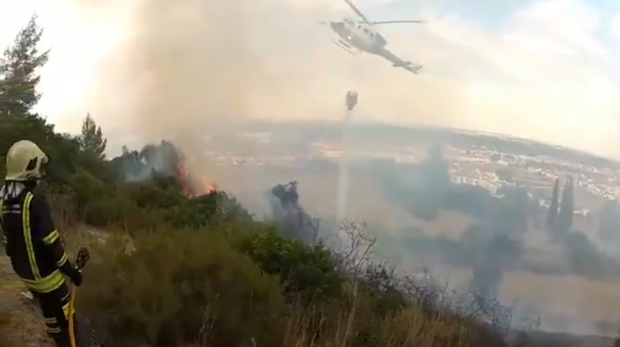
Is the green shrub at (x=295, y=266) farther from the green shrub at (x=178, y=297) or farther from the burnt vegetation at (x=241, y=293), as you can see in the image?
the green shrub at (x=178, y=297)

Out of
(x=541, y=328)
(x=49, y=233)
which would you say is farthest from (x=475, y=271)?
(x=49, y=233)

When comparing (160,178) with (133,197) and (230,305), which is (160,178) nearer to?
(133,197)

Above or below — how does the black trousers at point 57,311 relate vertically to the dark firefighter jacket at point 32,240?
below

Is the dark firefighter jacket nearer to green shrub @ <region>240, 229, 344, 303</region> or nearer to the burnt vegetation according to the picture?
the burnt vegetation

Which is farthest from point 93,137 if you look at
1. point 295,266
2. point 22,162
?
point 22,162

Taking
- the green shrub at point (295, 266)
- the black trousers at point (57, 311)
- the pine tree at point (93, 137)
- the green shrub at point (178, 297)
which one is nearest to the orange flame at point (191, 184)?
the pine tree at point (93, 137)

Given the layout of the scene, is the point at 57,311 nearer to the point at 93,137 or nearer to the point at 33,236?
the point at 33,236
